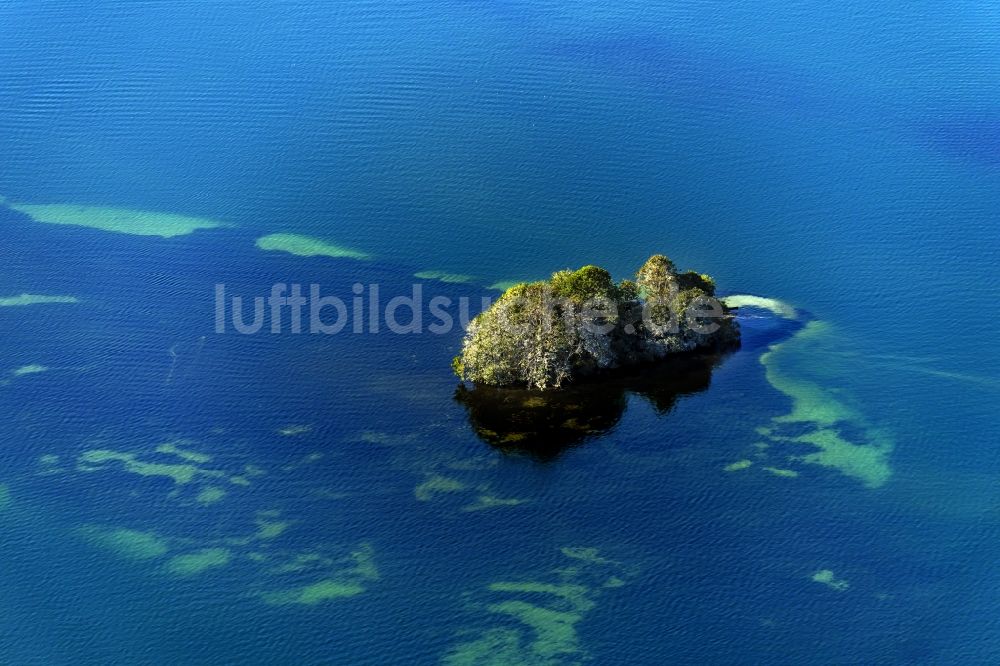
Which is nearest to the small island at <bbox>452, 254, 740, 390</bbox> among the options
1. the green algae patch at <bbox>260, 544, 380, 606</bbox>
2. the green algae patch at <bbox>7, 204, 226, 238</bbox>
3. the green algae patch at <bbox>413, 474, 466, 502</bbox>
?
the green algae patch at <bbox>413, 474, 466, 502</bbox>

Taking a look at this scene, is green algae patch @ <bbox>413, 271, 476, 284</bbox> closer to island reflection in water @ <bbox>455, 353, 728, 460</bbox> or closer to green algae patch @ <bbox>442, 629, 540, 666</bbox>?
island reflection in water @ <bbox>455, 353, 728, 460</bbox>

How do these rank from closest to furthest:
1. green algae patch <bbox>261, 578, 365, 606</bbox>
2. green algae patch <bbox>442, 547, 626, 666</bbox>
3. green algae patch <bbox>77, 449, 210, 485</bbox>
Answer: green algae patch <bbox>442, 547, 626, 666</bbox> → green algae patch <bbox>261, 578, 365, 606</bbox> → green algae patch <bbox>77, 449, 210, 485</bbox>

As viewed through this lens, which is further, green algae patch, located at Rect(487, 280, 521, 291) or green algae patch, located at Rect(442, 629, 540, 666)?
green algae patch, located at Rect(487, 280, 521, 291)

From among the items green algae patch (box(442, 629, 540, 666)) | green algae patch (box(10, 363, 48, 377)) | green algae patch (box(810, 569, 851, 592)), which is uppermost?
green algae patch (box(10, 363, 48, 377))

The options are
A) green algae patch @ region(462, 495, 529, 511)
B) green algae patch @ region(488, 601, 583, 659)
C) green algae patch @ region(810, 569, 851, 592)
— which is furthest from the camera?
green algae patch @ region(462, 495, 529, 511)

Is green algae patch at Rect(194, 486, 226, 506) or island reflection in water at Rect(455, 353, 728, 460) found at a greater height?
island reflection in water at Rect(455, 353, 728, 460)

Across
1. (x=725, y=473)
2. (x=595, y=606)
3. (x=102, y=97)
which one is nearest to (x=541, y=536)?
(x=595, y=606)

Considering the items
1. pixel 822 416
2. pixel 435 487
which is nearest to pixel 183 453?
pixel 435 487

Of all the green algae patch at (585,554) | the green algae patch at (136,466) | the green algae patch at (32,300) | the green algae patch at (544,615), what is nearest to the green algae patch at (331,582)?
the green algae patch at (544,615)

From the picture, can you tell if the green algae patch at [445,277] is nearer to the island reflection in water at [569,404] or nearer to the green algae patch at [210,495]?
→ the island reflection in water at [569,404]
